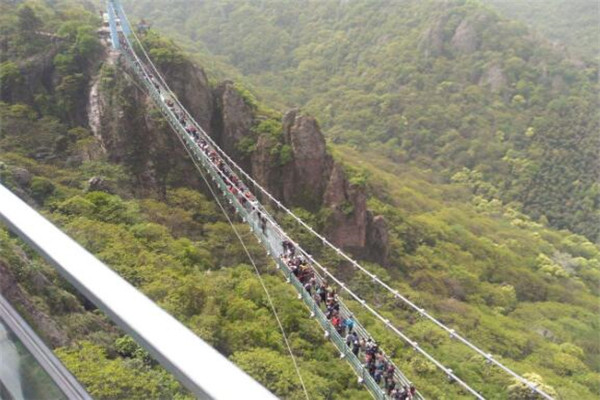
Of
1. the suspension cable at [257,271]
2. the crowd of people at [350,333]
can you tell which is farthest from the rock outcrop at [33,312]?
the suspension cable at [257,271]

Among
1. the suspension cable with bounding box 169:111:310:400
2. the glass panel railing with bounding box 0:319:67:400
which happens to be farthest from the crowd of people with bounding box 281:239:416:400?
the glass panel railing with bounding box 0:319:67:400

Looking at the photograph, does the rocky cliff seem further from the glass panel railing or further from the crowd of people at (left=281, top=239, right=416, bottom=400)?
the glass panel railing

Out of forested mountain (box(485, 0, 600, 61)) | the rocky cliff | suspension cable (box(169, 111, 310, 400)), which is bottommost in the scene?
suspension cable (box(169, 111, 310, 400))

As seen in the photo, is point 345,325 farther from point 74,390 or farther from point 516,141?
point 516,141

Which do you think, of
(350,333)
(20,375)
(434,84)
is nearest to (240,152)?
(350,333)

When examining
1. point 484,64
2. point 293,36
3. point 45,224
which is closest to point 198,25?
point 293,36

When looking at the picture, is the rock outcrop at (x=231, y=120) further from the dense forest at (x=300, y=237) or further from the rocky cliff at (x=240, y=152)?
the dense forest at (x=300, y=237)
